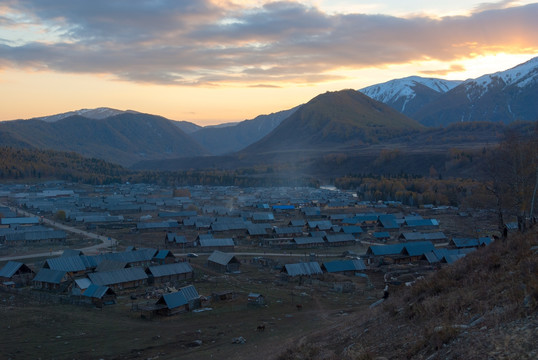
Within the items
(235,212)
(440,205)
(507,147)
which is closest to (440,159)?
(440,205)

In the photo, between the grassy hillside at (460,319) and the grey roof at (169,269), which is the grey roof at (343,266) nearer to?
the grey roof at (169,269)

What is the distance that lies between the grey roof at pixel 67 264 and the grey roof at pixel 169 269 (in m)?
5.58

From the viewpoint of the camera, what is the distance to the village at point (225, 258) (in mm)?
29516

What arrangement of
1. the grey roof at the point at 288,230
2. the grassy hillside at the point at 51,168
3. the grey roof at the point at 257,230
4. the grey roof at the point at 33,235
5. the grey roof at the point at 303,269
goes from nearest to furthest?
the grey roof at the point at 303,269
the grey roof at the point at 33,235
the grey roof at the point at 257,230
the grey roof at the point at 288,230
the grassy hillside at the point at 51,168

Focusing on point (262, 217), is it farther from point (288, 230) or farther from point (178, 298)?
point (178, 298)

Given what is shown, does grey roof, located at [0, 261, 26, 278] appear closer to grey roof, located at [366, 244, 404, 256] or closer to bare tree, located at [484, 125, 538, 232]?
grey roof, located at [366, 244, 404, 256]

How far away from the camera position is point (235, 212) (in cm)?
8006

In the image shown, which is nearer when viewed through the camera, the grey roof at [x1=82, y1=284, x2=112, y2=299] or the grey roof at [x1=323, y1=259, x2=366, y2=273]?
the grey roof at [x1=82, y1=284, x2=112, y2=299]

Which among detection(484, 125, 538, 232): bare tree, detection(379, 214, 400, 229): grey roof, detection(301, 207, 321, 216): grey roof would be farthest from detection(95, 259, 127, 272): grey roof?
detection(301, 207, 321, 216): grey roof

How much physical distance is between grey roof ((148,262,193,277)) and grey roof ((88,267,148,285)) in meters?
0.66

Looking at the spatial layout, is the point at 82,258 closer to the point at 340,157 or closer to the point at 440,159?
the point at 440,159

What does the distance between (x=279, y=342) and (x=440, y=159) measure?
13071cm

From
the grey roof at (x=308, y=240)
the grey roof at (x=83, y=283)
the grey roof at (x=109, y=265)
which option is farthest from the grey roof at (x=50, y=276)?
the grey roof at (x=308, y=240)

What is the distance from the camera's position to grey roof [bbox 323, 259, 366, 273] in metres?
38.4
